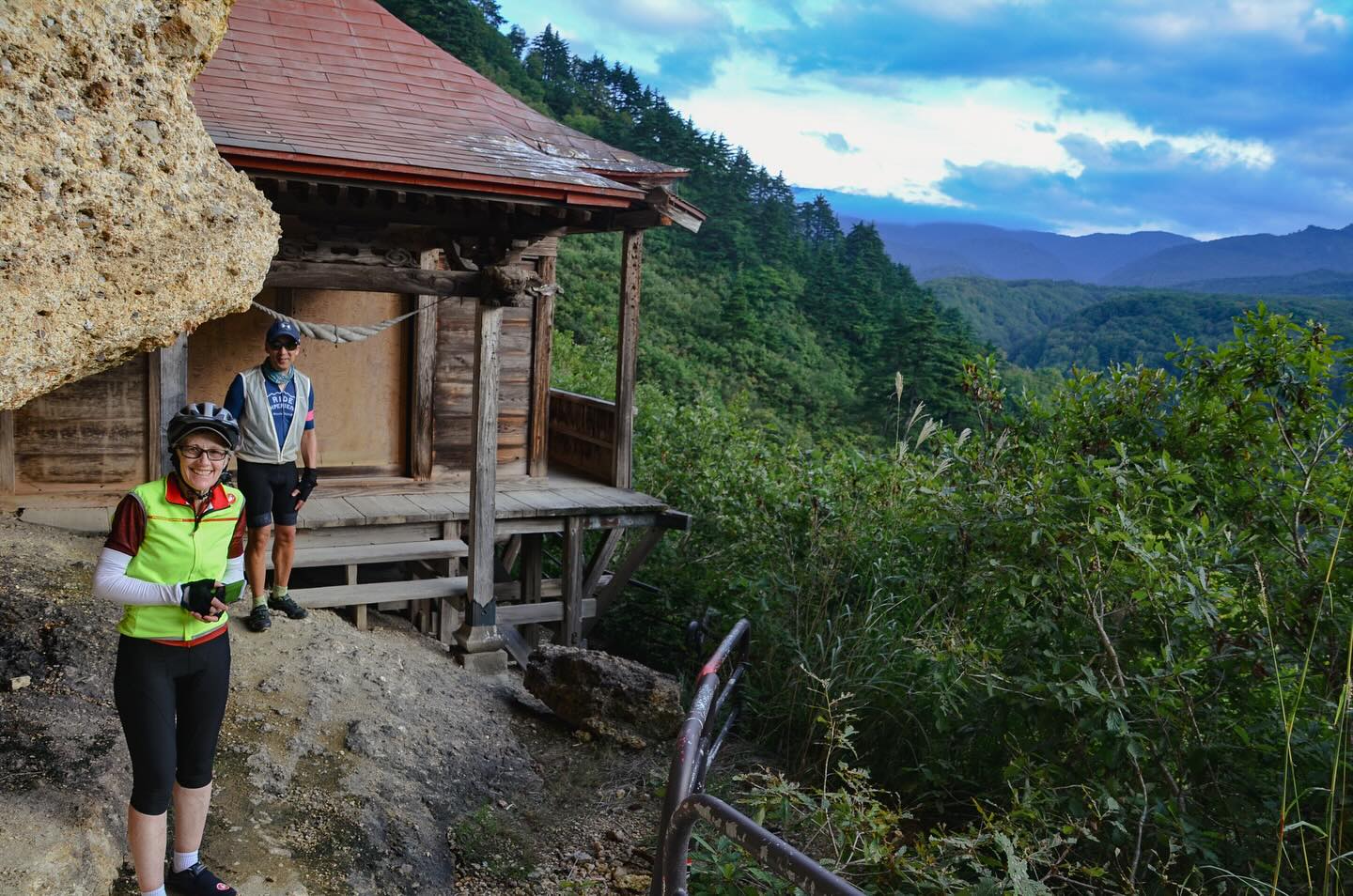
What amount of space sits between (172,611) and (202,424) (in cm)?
60

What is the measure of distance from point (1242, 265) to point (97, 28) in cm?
11964

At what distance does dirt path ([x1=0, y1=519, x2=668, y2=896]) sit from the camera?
3.89 metres

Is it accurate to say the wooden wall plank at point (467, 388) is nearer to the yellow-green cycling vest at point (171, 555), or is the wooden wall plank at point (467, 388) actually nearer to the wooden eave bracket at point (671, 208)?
the wooden eave bracket at point (671, 208)

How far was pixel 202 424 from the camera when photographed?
3.20 metres

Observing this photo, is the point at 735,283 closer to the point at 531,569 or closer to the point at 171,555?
the point at 531,569

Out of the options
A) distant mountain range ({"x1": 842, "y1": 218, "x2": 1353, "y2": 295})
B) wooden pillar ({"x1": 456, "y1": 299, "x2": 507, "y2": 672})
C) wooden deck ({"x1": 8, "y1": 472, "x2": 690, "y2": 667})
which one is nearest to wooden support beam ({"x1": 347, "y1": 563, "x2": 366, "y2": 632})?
wooden deck ({"x1": 8, "y1": 472, "x2": 690, "y2": 667})

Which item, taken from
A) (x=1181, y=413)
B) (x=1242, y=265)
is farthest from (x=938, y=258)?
(x=1181, y=413)

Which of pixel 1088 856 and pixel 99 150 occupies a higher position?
pixel 99 150

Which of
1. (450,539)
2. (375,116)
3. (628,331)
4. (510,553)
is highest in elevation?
(375,116)

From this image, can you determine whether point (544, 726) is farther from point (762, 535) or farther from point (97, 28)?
point (97, 28)

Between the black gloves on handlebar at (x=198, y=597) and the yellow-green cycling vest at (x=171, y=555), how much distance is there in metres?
0.08

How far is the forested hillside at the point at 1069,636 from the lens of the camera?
3760 mm

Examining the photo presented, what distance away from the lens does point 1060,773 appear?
176 inches

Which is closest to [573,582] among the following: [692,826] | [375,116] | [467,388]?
[467,388]
